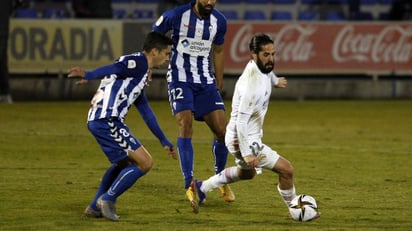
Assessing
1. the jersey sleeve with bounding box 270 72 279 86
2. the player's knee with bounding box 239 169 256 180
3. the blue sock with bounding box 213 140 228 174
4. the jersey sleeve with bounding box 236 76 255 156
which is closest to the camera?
the jersey sleeve with bounding box 236 76 255 156

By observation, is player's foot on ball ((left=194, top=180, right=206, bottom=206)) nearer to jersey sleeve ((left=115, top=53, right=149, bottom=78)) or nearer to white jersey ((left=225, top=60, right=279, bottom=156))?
white jersey ((left=225, top=60, right=279, bottom=156))

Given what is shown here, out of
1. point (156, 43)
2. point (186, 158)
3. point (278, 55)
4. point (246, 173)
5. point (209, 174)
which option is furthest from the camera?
point (278, 55)

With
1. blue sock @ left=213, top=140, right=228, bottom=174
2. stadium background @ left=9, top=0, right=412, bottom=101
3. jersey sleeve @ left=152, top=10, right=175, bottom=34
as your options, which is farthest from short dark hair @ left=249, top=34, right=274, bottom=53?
stadium background @ left=9, top=0, right=412, bottom=101

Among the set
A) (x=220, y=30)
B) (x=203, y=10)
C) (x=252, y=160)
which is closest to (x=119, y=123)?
(x=252, y=160)

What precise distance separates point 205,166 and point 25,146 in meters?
3.64

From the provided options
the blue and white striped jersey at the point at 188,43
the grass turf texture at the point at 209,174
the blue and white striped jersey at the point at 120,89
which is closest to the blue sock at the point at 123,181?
the grass turf texture at the point at 209,174

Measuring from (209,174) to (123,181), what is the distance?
418 centimetres

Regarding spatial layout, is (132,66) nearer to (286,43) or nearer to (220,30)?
(220,30)

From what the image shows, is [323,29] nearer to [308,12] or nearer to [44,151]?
[308,12]

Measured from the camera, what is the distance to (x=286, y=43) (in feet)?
89.9

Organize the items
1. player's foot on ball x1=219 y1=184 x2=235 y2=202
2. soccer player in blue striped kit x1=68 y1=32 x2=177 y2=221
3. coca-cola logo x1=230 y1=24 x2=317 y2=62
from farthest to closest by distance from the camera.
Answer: coca-cola logo x1=230 y1=24 x2=317 y2=62 → player's foot on ball x1=219 y1=184 x2=235 y2=202 → soccer player in blue striped kit x1=68 y1=32 x2=177 y2=221

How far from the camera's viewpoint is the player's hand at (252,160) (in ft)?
33.8

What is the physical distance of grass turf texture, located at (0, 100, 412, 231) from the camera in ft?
34.8

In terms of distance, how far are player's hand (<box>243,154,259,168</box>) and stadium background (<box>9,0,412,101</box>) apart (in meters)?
16.5
